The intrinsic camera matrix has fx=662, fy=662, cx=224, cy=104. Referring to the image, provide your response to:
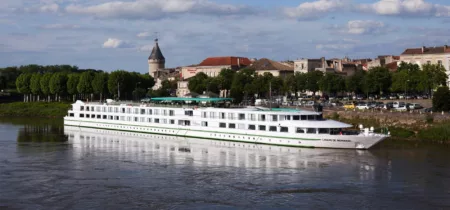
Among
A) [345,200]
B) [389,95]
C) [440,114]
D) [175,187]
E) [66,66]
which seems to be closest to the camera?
[345,200]

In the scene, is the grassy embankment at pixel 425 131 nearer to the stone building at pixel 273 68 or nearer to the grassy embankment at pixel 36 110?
the grassy embankment at pixel 36 110

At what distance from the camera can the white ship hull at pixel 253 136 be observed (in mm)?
44031

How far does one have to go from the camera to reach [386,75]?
83.0 meters

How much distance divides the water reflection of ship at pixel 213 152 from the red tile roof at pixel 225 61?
69990mm

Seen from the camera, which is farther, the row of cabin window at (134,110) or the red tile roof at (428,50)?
the red tile roof at (428,50)

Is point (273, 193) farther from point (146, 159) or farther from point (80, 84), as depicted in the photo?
point (80, 84)

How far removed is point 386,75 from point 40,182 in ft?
193

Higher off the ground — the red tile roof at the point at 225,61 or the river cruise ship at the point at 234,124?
the red tile roof at the point at 225,61

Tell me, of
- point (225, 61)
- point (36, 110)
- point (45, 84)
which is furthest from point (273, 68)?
point (36, 110)

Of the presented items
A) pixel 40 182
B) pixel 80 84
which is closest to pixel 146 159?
pixel 40 182

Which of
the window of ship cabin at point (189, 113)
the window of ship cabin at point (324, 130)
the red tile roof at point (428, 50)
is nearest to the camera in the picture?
the window of ship cabin at point (324, 130)

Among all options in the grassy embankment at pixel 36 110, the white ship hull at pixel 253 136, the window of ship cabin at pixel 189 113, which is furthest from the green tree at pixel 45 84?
A: the window of ship cabin at pixel 189 113

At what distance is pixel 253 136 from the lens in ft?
161

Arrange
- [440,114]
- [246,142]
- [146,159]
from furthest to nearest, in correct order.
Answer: [440,114] → [246,142] → [146,159]
